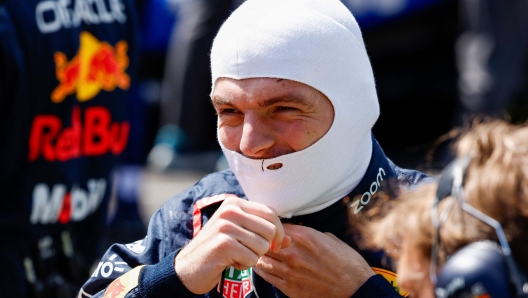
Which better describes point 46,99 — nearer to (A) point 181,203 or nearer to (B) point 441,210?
(A) point 181,203

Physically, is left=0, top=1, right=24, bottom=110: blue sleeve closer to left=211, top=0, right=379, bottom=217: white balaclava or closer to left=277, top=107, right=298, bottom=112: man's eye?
left=211, top=0, right=379, bottom=217: white balaclava

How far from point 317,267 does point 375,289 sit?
0.14m

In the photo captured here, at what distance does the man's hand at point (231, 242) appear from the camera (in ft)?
5.99

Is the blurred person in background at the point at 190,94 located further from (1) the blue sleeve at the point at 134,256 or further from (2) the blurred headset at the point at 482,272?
(2) the blurred headset at the point at 482,272

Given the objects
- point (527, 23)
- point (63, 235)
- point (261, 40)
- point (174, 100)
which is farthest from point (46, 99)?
point (174, 100)

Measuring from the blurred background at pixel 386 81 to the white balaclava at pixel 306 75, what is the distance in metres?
3.51

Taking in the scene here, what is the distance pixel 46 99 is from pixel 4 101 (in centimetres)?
17

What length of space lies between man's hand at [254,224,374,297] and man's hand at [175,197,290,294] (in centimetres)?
6

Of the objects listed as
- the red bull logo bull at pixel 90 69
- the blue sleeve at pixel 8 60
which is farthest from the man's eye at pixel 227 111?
the red bull logo bull at pixel 90 69

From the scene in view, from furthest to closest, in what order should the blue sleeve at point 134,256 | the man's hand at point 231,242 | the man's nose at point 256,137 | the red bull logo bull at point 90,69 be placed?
1. the red bull logo bull at point 90,69
2. the blue sleeve at point 134,256
3. the man's nose at point 256,137
4. the man's hand at point 231,242

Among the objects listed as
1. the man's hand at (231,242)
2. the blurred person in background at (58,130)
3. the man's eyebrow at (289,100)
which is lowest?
the blurred person in background at (58,130)

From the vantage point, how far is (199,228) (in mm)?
2172

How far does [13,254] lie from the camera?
2875mm

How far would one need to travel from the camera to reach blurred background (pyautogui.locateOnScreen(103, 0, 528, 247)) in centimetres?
581
